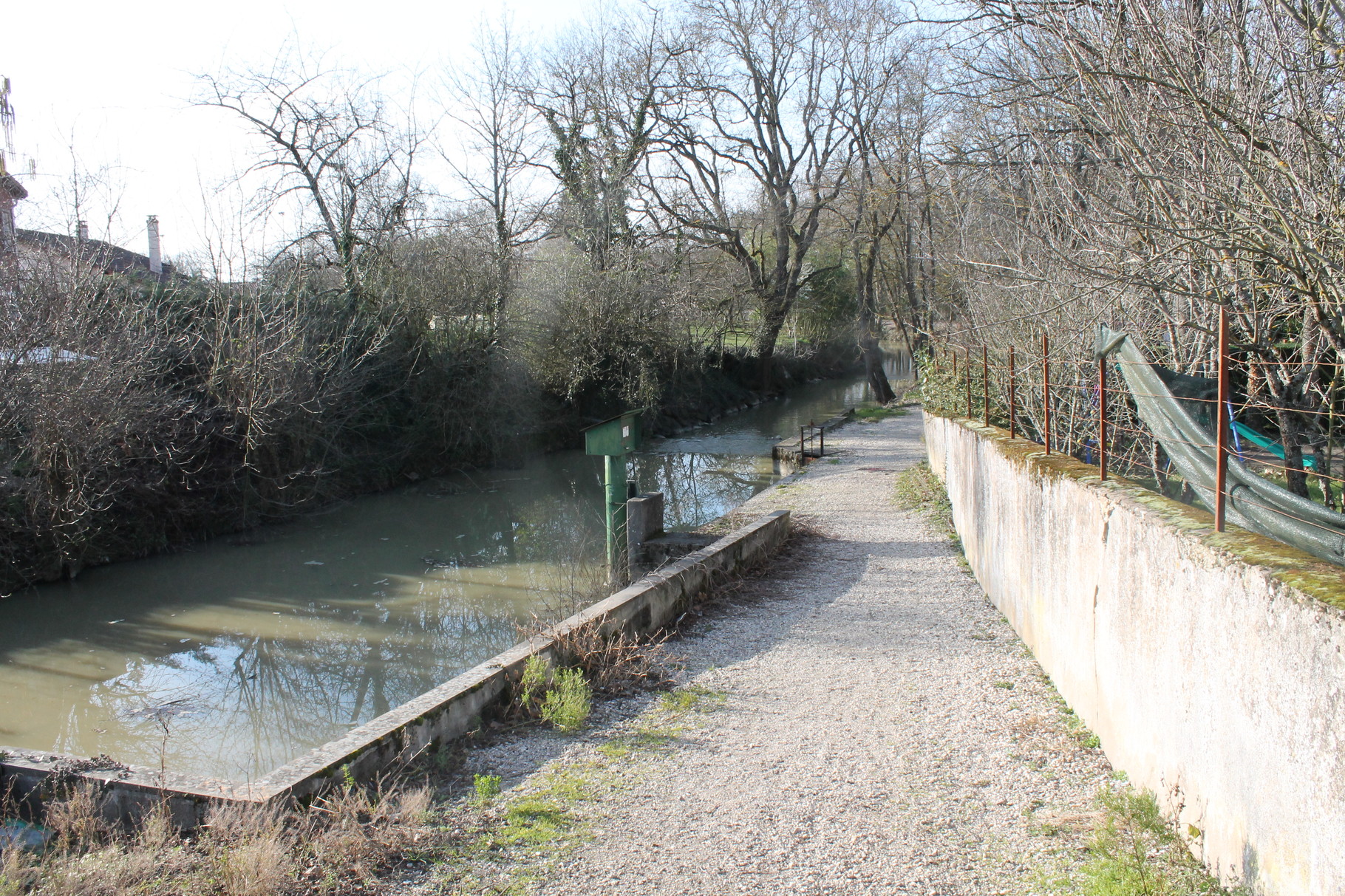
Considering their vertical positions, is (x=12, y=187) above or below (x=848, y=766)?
above

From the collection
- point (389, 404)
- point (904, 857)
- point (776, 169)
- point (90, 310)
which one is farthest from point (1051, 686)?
point (776, 169)

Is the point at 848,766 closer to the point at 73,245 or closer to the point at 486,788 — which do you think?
the point at 486,788

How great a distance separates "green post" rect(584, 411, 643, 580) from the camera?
9.60m

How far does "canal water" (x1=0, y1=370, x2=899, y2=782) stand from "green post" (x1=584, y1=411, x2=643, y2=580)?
61 centimetres

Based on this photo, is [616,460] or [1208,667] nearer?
[1208,667]

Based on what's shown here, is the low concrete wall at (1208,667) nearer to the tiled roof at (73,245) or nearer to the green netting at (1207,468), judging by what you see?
the green netting at (1207,468)

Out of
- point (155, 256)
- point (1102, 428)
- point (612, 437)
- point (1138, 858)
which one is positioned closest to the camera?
point (1138, 858)

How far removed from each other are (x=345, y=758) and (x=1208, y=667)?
372cm

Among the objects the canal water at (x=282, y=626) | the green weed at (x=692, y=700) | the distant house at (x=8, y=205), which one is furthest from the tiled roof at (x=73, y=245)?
the green weed at (x=692, y=700)

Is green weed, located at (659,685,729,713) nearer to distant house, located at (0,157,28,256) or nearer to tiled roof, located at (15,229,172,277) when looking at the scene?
tiled roof, located at (15,229,172,277)

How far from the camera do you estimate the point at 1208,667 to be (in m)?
3.28

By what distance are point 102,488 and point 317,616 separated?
438 centimetres

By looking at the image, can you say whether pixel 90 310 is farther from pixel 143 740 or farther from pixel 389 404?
pixel 389 404

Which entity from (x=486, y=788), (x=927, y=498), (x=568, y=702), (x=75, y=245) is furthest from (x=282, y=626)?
(x=927, y=498)
